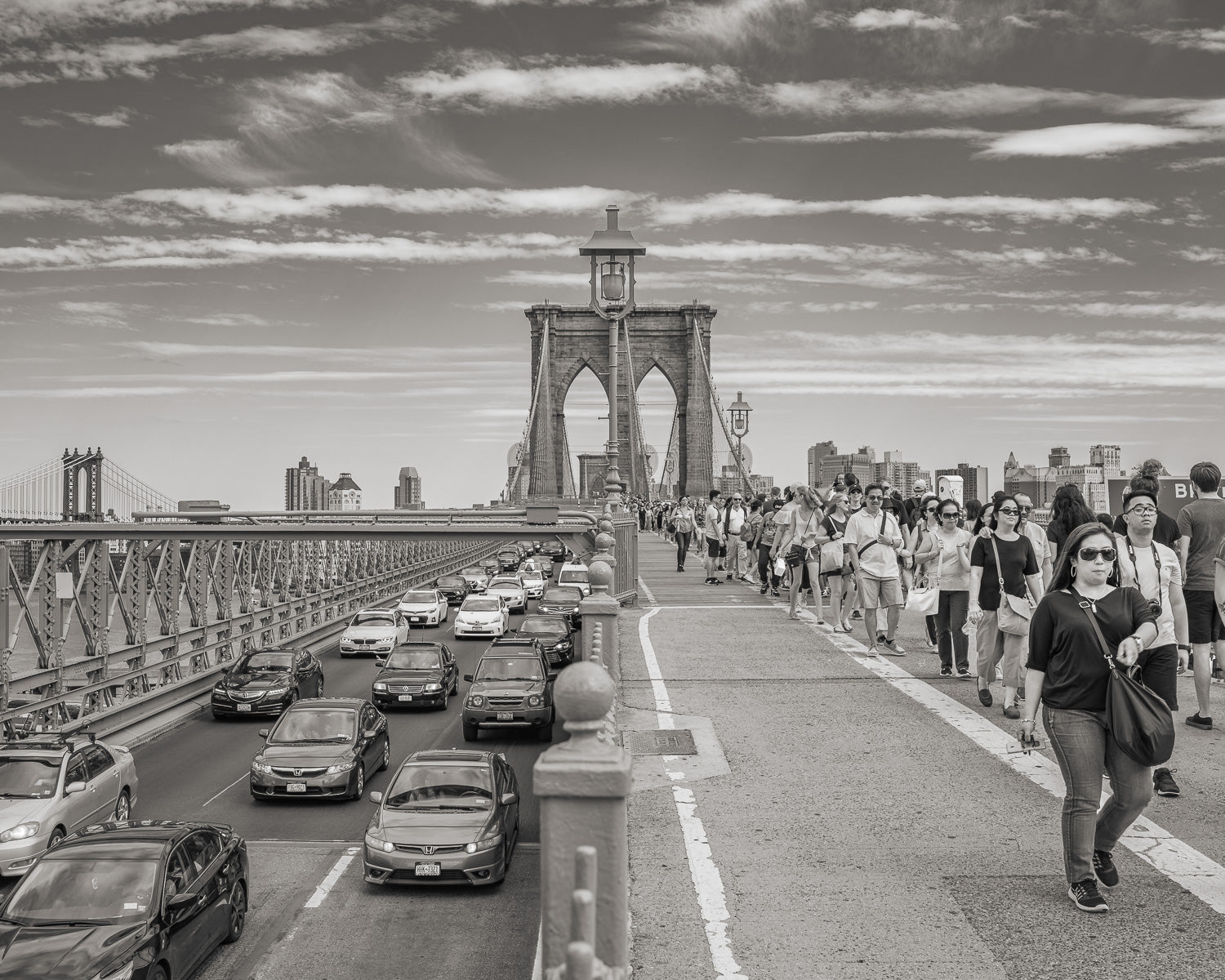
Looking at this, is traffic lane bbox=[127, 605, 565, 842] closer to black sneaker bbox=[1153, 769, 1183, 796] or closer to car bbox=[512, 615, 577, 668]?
car bbox=[512, 615, 577, 668]

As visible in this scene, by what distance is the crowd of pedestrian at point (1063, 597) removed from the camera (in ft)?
18.4

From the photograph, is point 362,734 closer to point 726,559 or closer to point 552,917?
point 726,559

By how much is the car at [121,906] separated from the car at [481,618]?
2928cm

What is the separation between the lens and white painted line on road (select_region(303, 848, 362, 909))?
12.9 meters

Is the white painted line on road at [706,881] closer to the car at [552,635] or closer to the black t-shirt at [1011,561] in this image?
the black t-shirt at [1011,561]

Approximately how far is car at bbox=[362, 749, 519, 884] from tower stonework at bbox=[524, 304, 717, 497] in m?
90.3

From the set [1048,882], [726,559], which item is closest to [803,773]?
[1048,882]

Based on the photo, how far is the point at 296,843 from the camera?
1582 centimetres

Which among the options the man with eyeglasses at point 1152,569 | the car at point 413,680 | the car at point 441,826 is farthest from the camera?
the car at point 413,680

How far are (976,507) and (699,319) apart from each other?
317 ft

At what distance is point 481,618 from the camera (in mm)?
41062

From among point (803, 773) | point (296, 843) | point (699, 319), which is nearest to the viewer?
point (803, 773)

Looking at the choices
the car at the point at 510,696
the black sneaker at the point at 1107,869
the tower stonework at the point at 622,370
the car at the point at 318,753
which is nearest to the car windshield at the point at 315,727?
the car at the point at 318,753

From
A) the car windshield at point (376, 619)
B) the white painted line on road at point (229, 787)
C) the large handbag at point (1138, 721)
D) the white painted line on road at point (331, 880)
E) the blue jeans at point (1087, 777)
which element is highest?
the large handbag at point (1138, 721)
